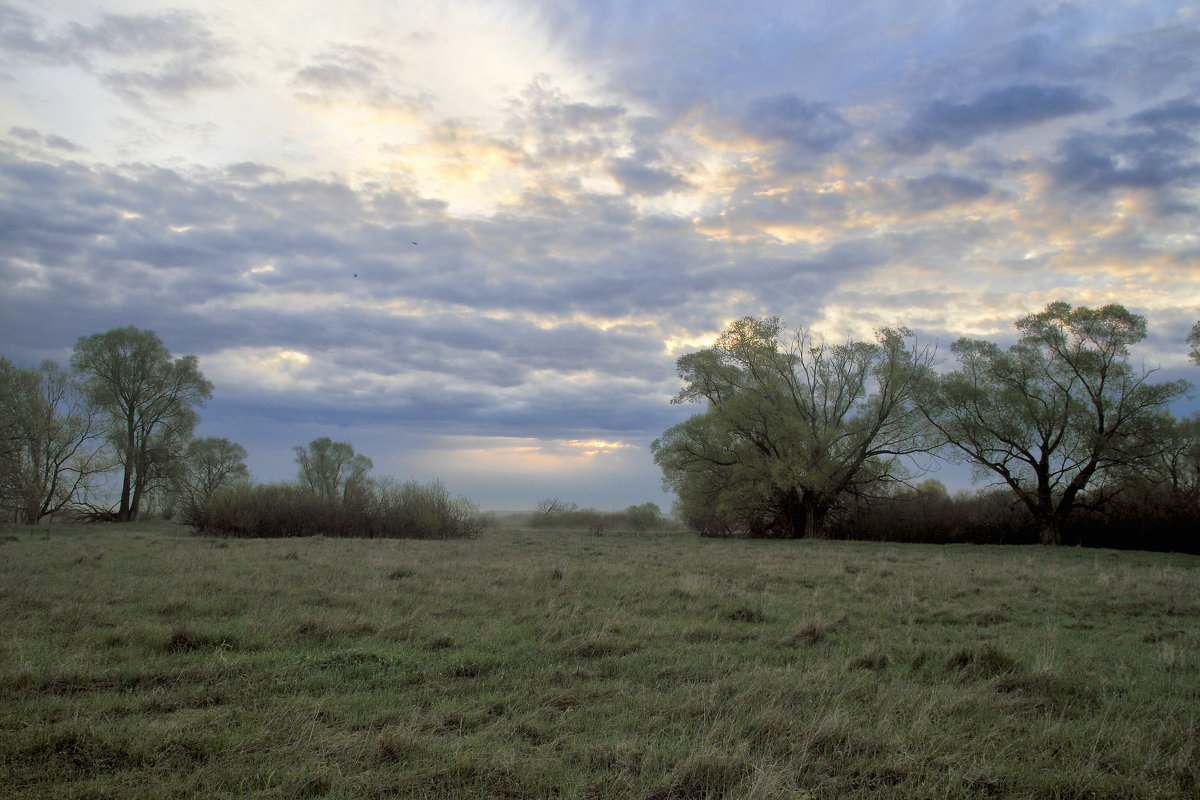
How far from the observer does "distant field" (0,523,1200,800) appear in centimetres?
403

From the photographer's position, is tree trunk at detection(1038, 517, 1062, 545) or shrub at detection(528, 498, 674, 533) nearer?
tree trunk at detection(1038, 517, 1062, 545)

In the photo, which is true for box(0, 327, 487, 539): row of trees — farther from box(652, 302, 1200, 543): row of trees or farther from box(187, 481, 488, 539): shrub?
box(652, 302, 1200, 543): row of trees

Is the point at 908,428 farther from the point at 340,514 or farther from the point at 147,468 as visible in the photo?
the point at 147,468

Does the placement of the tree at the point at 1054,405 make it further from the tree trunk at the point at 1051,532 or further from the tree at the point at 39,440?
the tree at the point at 39,440

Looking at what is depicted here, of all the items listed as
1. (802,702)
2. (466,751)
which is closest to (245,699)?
(466,751)

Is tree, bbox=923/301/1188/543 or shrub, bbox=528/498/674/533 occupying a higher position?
tree, bbox=923/301/1188/543

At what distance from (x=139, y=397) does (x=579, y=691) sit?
139 ft

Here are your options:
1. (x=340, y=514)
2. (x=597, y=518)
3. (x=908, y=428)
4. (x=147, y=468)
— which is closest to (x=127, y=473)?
(x=147, y=468)

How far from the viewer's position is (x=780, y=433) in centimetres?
3316

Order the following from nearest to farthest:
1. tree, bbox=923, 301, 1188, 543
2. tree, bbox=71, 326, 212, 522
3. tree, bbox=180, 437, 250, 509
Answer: tree, bbox=923, 301, 1188, 543, tree, bbox=71, 326, 212, 522, tree, bbox=180, 437, 250, 509

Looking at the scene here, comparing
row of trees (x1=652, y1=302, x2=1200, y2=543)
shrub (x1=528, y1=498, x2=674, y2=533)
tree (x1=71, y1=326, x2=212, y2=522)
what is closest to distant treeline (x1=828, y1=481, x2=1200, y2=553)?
row of trees (x1=652, y1=302, x2=1200, y2=543)

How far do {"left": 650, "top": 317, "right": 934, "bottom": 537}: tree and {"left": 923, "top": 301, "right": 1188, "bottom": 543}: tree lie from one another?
227 cm

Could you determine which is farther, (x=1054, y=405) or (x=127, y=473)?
(x=127, y=473)

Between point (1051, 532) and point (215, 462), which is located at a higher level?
point (215, 462)
